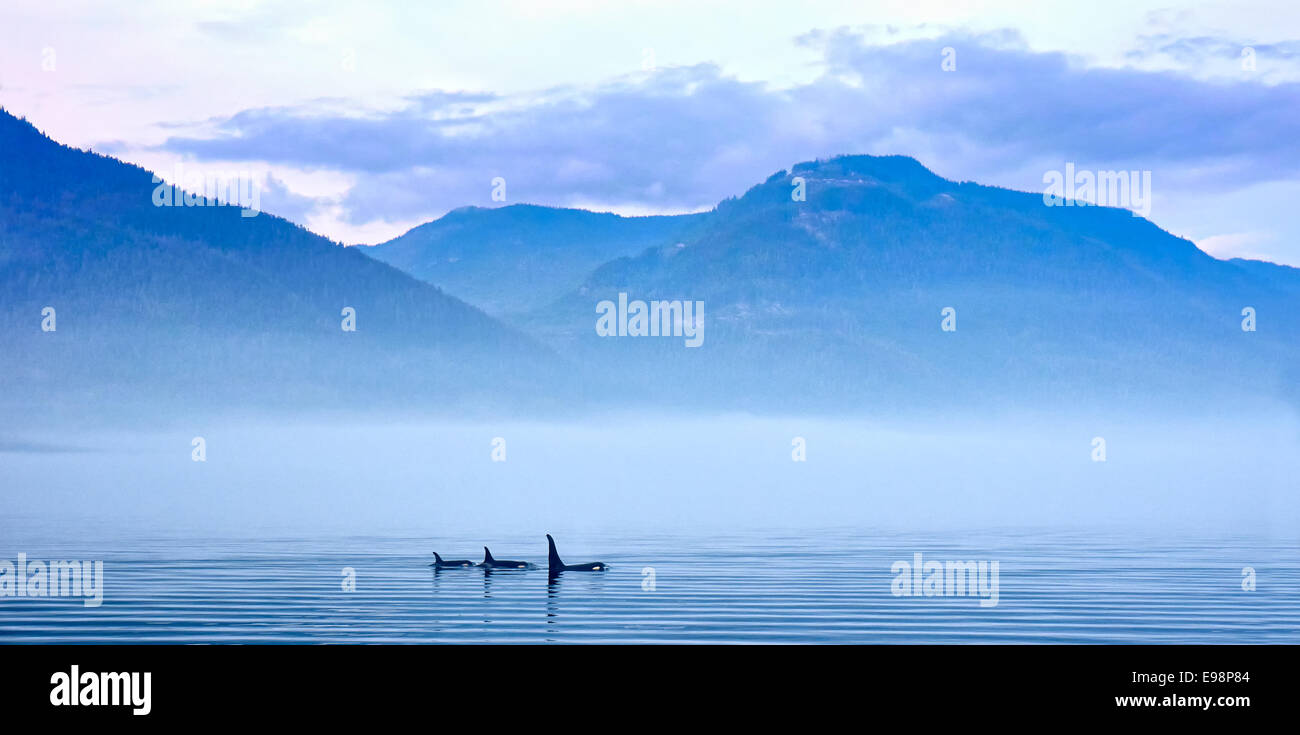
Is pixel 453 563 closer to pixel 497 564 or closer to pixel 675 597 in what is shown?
pixel 497 564

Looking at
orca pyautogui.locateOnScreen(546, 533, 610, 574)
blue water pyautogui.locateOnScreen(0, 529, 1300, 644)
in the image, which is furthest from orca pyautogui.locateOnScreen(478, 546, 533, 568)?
orca pyautogui.locateOnScreen(546, 533, 610, 574)

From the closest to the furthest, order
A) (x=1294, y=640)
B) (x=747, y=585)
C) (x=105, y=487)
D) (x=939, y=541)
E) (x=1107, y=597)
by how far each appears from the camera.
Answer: (x=1294, y=640) → (x=1107, y=597) → (x=747, y=585) → (x=939, y=541) → (x=105, y=487)

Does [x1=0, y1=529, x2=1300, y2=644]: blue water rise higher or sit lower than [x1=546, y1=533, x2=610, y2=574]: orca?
lower

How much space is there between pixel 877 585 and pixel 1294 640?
13.5 metres

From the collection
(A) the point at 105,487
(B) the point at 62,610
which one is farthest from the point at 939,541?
(A) the point at 105,487

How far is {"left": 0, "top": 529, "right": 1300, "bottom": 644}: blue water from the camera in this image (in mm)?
28875

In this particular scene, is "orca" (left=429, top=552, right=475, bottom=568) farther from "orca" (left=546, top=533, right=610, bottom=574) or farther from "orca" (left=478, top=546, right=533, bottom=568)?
"orca" (left=546, top=533, right=610, bottom=574)

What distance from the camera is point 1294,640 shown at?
27891mm

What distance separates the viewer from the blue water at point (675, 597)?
28.9m

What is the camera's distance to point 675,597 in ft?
118
